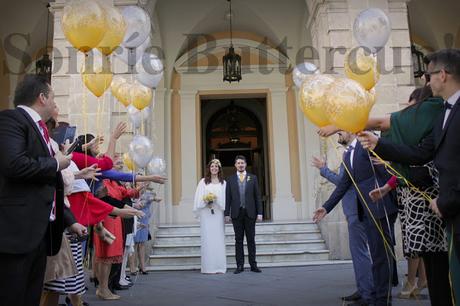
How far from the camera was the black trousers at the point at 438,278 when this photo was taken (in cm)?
297

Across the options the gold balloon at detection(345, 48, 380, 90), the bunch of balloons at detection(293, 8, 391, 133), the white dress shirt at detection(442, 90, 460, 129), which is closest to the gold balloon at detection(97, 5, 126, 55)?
the bunch of balloons at detection(293, 8, 391, 133)

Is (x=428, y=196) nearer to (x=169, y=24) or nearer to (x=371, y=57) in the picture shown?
(x=371, y=57)

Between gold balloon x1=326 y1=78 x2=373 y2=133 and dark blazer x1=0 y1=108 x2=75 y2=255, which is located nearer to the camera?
dark blazer x1=0 y1=108 x2=75 y2=255

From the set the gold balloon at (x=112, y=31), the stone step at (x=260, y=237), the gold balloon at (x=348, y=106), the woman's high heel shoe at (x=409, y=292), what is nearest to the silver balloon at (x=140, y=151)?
Answer: the gold balloon at (x=112, y=31)

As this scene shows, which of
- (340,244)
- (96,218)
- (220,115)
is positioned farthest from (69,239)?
(220,115)

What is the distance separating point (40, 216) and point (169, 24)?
10856 mm

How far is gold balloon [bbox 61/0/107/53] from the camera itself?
13.7ft

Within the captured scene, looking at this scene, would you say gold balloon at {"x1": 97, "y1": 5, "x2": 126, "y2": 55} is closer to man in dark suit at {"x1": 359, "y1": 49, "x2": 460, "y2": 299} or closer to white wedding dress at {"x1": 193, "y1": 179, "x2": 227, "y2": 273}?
man in dark suit at {"x1": 359, "y1": 49, "x2": 460, "y2": 299}

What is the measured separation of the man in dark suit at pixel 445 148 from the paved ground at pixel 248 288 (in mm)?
2336

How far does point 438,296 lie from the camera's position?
2.98 meters

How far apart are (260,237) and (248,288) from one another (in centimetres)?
377

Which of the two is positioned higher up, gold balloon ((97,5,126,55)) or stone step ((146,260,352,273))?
gold balloon ((97,5,126,55))

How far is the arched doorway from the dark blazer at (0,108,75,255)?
44.3ft

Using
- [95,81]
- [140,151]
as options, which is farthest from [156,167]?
[95,81]
